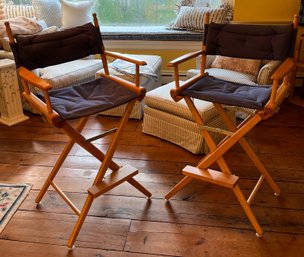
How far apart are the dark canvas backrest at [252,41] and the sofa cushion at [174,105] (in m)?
0.52

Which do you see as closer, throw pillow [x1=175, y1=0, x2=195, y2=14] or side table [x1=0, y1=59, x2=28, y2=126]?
side table [x1=0, y1=59, x2=28, y2=126]

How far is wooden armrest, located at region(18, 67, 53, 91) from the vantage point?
165 cm

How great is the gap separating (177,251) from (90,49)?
4.24ft

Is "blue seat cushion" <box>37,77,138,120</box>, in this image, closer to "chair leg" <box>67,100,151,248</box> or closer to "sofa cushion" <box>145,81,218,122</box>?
"chair leg" <box>67,100,151,248</box>

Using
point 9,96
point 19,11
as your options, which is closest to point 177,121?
point 9,96

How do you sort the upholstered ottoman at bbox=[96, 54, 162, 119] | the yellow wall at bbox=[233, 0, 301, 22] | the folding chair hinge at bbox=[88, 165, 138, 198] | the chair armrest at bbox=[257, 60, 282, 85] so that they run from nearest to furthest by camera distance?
1. the folding chair hinge at bbox=[88, 165, 138, 198]
2. the chair armrest at bbox=[257, 60, 282, 85]
3. the upholstered ottoman at bbox=[96, 54, 162, 119]
4. the yellow wall at bbox=[233, 0, 301, 22]

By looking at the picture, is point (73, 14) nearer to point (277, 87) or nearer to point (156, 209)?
point (156, 209)

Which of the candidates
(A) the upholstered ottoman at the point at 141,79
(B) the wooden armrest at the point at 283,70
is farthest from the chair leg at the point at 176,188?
(A) the upholstered ottoman at the point at 141,79

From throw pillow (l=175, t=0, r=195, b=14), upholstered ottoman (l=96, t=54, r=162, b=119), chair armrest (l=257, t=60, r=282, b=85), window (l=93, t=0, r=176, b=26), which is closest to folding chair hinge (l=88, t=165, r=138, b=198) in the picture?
upholstered ottoman (l=96, t=54, r=162, b=119)

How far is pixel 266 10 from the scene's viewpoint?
11.8 ft

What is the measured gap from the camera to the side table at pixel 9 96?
3131 millimetres

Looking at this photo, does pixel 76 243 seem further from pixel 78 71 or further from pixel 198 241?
pixel 78 71

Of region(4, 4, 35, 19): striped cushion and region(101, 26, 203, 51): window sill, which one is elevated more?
region(4, 4, 35, 19): striped cushion

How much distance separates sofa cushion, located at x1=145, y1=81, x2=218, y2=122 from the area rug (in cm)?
115
